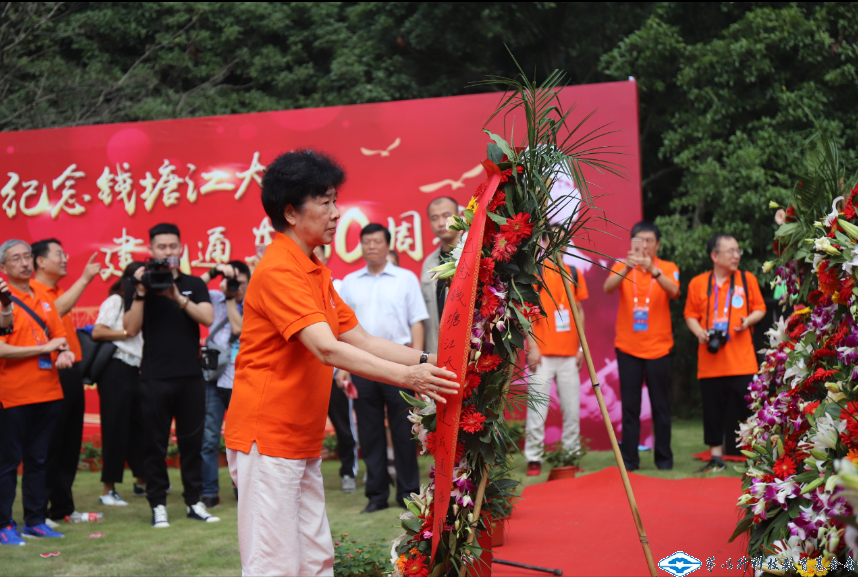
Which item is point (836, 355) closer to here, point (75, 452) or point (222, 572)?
point (222, 572)

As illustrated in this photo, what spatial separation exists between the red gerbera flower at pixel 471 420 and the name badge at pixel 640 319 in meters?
3.38

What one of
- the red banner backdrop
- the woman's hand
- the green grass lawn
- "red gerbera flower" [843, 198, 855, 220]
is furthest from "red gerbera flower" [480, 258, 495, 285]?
the red banner backdrop

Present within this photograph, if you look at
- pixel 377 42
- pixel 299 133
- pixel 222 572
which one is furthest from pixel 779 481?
pixel 377 42

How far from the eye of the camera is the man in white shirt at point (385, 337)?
4.48 meters

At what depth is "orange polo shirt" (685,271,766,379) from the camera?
5.21 metres

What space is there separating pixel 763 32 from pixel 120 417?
743 centimetres

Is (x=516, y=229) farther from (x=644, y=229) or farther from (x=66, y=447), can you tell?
(x=66, y=447)

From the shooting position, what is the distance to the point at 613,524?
3.84 meters

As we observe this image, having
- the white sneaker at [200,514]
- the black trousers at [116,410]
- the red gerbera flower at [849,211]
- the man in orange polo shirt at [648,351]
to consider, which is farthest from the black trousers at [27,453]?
the red gerbera flower at [849,211]

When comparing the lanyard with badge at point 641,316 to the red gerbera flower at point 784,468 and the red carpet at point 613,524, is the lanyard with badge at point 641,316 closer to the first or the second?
the red carpet at point 613,524

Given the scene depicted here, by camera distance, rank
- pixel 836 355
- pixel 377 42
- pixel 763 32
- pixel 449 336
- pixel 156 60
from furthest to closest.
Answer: pixel 156 60 → pixel 377 42 → pixel 763 32 → pixel 836 355 → pixel 449 336

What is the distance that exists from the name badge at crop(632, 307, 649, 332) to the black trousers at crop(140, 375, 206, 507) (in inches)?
119

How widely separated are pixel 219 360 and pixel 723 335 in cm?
344

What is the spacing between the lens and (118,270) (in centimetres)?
695
